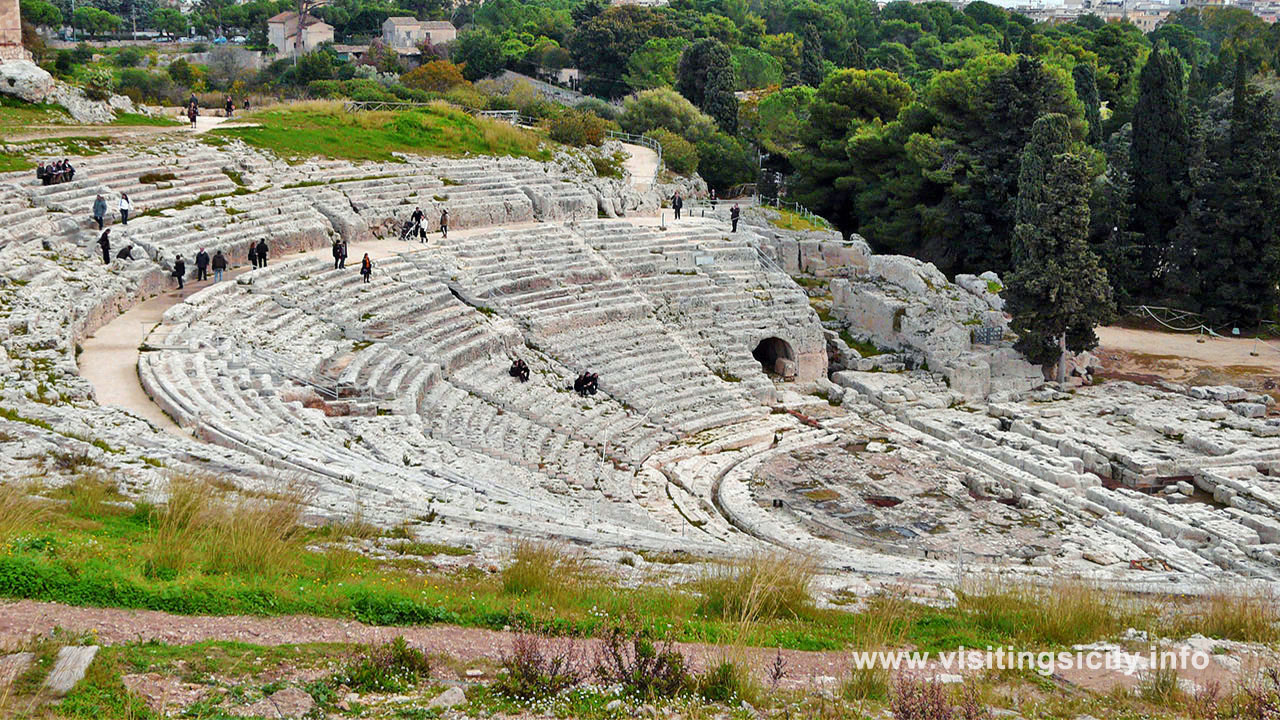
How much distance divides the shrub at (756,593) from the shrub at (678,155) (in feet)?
115

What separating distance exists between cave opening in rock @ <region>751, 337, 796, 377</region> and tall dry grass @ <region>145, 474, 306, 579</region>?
2121 cm

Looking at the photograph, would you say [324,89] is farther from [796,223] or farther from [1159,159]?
[1159,159]

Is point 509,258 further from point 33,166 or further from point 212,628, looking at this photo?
point 212,628

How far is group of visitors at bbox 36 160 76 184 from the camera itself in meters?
27.8

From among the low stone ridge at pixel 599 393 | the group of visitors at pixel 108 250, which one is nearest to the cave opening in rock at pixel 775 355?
the low stone ridge at pixel 599 393

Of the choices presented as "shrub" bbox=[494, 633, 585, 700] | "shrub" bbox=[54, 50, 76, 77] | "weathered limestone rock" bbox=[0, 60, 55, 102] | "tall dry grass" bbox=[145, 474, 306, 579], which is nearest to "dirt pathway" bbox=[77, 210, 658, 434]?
"tall dry grass" bbox=[145, 474, 306, 579]

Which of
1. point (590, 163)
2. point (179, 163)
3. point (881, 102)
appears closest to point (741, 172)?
point (881, 102)

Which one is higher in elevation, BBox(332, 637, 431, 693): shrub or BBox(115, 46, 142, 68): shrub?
BBox(115, 46, 142, 68): shrub

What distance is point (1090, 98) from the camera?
5100cm

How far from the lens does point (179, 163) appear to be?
3197 centimetres

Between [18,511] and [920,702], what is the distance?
7.95 m

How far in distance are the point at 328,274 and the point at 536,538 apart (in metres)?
16.0

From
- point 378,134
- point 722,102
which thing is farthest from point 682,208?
point 722,102

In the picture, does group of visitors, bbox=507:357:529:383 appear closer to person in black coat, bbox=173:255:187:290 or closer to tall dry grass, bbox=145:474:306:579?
person in black coat, bbox=173:255:187:290
